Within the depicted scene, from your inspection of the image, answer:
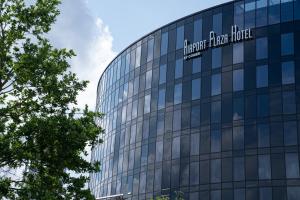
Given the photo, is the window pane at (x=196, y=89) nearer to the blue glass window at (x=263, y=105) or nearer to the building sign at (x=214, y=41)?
the building sign at (x=214, y=41)

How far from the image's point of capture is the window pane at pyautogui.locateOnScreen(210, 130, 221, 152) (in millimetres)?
54281

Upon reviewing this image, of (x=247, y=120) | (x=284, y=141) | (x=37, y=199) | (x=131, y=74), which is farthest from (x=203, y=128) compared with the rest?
(x=37, y=199)

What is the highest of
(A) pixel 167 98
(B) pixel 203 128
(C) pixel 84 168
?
(A) pixel 167 98

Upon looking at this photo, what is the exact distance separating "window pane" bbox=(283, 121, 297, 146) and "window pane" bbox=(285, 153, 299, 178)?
3.98 ft

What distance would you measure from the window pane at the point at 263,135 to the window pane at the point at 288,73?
4.89 m

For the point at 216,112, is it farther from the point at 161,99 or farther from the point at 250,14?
the point at 250,14

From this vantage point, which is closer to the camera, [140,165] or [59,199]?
[59,199]

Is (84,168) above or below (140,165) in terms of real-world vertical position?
below

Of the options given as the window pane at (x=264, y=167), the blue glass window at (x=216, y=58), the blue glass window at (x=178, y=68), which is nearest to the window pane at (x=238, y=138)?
the window pane at (x=264, y=167)

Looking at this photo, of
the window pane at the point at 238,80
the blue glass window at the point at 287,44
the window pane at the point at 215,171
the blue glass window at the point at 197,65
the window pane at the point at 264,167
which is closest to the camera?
the window pane at the point at 264,167

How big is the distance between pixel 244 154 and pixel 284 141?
4070 mm

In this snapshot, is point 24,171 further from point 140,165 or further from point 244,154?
point 140,165

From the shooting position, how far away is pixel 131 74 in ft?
221

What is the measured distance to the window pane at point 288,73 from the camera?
5272cm
